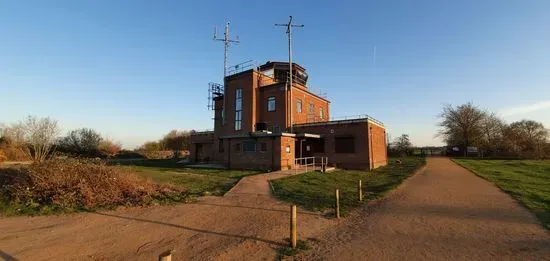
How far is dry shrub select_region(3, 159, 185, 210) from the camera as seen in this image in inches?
419

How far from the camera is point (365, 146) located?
26.3m

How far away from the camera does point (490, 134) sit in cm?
5644

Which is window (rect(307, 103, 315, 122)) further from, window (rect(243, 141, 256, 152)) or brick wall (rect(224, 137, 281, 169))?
brick wall (rect(224, 137, 281, 169))

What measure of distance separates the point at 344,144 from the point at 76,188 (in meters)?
21.3

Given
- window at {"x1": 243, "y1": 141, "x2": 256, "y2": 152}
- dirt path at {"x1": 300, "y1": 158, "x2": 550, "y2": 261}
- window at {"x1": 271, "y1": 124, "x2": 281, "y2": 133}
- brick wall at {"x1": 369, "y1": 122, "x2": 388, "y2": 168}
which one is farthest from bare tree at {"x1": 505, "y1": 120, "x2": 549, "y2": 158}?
dirt path at {"x1": 300, "y1": 158, "x2": 550, "y2": 261}

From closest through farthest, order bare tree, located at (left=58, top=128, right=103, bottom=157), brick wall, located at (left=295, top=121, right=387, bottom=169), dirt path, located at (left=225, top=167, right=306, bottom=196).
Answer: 1. dirt path, located at (left=225, top=167, right=306, bottom=196)
2. brick wall, located at (left=295, top=121, right=387, bottom=169)
3. bare tree, located at (left=58, top=128, right=103, bottom=157)

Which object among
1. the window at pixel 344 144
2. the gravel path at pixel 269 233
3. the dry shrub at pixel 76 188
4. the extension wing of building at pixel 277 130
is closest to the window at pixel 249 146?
the extension wing of building at pixel 277 130

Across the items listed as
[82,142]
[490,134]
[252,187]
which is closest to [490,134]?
[490,134]

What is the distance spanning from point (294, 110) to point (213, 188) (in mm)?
17611

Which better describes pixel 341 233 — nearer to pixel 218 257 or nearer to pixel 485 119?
pixel 218 257

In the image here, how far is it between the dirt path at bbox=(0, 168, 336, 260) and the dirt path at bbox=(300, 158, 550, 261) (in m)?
1.12

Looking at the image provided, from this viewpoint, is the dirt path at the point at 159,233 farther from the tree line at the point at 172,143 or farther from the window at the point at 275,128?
the tree line at the point at 172,143

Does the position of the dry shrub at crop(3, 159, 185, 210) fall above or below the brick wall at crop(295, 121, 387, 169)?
below

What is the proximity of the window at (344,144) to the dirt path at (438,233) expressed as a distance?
582 inches
